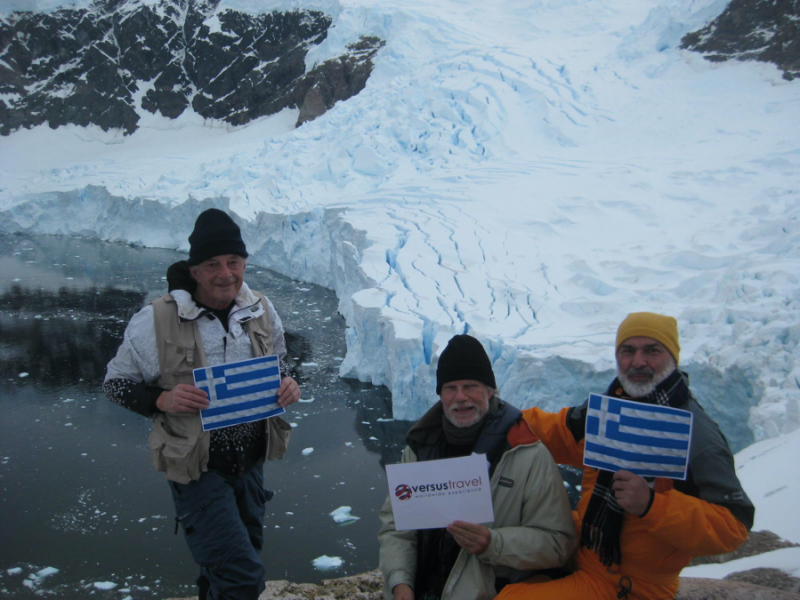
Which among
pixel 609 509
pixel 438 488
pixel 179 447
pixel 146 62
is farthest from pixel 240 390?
pixel 146 62

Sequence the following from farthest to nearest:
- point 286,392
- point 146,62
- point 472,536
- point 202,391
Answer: point 146,62
point 286,392
point 202,391
point 472,536

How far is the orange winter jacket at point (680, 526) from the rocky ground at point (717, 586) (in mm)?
273

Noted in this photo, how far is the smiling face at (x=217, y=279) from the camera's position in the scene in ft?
4.90

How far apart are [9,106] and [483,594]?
29.7 m

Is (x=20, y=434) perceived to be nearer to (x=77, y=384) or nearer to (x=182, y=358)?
(x=77, y=384)

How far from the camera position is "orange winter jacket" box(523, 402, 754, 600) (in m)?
1.20

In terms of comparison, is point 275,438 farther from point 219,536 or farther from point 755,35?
point 755,35

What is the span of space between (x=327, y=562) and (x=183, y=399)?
2242mm

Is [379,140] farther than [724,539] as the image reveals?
Yes

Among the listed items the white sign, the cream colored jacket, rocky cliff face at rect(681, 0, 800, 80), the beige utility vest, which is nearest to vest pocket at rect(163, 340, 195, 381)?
the beige utility vest

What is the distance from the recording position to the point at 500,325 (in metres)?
5.11

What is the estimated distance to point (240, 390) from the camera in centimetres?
147

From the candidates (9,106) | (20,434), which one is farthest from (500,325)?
(9,106)

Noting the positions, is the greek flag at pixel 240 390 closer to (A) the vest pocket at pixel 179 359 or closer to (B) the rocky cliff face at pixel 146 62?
(A) the vest pocket at pixel 179 359
